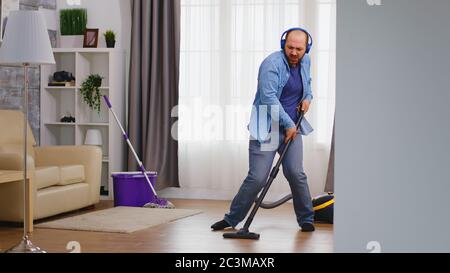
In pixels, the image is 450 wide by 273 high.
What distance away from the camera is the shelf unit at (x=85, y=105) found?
6.53m

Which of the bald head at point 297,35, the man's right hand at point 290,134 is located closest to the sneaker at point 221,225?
the man's right hand at point 290,134

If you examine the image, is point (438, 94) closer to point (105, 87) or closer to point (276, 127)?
point (276, 127)

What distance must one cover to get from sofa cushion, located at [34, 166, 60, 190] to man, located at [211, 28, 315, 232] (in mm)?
1248

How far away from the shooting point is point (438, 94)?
A: 1.85m

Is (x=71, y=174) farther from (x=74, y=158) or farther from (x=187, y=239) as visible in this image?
(x=187, y=239)

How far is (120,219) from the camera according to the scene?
511 centimetres

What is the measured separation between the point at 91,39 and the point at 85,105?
1.94ft

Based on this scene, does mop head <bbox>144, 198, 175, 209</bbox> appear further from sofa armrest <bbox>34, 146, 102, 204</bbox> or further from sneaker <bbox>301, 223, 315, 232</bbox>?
sneaker <bbox>301, 223, 315, 232</bbox>

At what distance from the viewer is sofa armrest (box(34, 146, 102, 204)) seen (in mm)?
5684

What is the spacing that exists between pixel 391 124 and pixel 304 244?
247cm

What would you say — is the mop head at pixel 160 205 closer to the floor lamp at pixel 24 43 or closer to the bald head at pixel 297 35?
the bald head at pixel 297 35

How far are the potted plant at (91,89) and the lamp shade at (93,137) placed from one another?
0.62 feet

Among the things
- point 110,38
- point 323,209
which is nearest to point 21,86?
point 110,38

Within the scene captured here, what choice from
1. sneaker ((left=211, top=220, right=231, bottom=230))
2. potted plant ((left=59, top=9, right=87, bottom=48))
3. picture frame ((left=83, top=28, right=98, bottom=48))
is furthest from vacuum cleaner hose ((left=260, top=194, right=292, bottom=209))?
potted plant ((left=59, top=9, right=87, bottom=48))
